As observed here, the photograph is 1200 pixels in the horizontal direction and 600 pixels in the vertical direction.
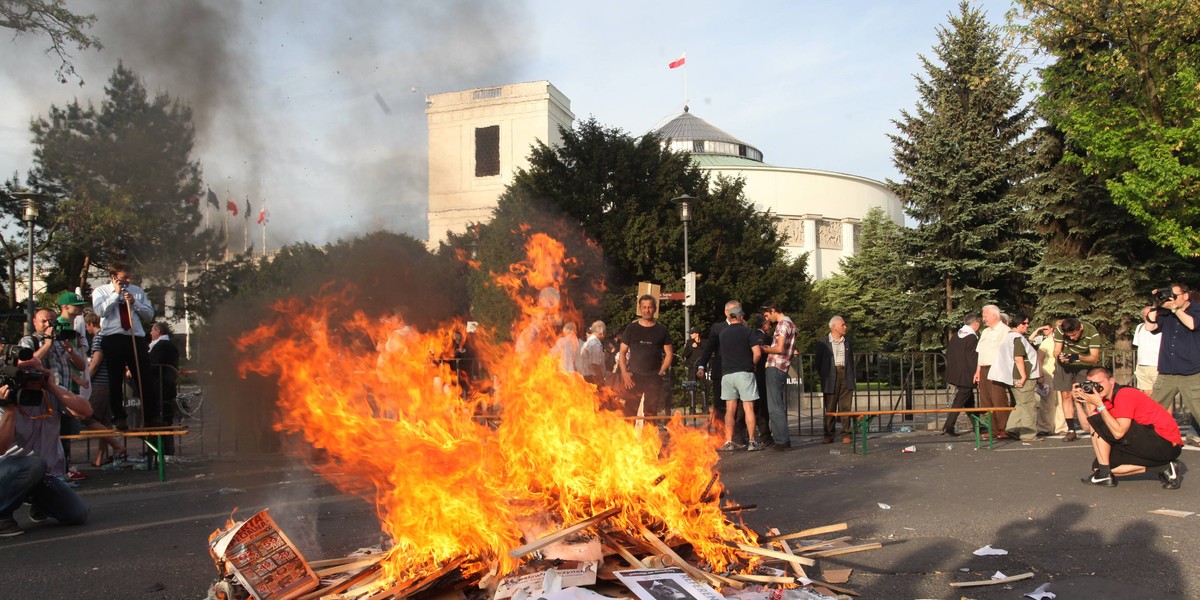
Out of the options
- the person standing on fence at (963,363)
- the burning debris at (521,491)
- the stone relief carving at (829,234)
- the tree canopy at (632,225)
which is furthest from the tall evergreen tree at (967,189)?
the stone relief carving at (829,234)

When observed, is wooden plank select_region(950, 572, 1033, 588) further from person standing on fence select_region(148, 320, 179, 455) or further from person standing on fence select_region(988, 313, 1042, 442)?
person standing on fence select_region(148, 320, 179, 455)

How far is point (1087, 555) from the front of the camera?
5.12 meters

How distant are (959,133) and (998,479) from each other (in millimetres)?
25510

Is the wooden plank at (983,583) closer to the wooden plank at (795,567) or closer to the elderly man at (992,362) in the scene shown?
the wooden plank at (795,567)

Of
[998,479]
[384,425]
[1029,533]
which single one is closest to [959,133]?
[998,479]

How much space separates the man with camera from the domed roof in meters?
69.8

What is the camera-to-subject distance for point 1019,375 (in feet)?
36.5

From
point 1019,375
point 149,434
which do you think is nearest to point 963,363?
point 1019,375

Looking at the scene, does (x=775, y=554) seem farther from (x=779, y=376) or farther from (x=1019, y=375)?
(x=1019, y=375)

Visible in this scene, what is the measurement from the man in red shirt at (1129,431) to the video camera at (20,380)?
8.52 metres

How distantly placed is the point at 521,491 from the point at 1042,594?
8.93 feet

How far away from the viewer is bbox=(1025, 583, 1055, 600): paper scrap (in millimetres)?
4332

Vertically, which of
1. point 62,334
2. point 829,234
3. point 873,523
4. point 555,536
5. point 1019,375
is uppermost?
point 829,234

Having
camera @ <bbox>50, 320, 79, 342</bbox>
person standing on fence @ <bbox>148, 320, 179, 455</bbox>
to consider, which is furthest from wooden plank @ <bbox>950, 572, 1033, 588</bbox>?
person standing on fence @ <bbox>148, 320, 179, 455</bbox>
